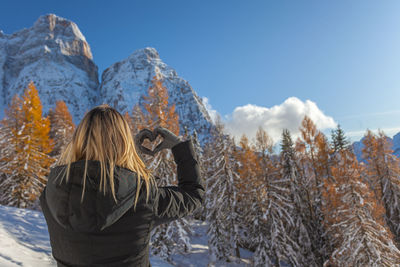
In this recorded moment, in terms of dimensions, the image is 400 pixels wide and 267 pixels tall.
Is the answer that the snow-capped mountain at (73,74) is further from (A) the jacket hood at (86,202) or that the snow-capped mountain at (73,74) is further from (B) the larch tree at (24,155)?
(A) the jacket hood at (86,202)

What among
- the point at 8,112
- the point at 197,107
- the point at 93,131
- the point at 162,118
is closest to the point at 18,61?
the point at 197,107

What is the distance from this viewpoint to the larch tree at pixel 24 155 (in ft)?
56.1

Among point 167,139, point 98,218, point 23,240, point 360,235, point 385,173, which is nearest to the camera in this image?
point 98,218

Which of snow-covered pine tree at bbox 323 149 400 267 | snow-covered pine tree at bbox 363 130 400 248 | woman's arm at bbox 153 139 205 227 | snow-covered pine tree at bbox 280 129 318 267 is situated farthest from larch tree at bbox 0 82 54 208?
snow-covered pine tree at bbox 363 130 400 248

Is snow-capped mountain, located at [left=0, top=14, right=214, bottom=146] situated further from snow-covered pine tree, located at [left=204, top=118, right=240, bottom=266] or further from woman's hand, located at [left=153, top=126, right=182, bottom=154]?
woman's hand, located at [left=153, top=126, right=182, bottom=154]

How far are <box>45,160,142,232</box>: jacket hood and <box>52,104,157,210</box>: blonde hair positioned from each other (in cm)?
8

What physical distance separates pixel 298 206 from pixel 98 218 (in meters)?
22.4

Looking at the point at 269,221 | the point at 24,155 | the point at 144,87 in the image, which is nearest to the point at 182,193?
the point at 269,221

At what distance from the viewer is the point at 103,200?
47.1 inches

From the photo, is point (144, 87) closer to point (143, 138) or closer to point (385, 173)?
point (385, 173)

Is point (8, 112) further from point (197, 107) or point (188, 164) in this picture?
point (197, 107)

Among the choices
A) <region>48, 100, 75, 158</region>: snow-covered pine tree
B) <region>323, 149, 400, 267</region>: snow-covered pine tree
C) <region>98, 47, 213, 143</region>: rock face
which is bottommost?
<region>323, 149, 400, 267</region>: snow-covered pine tree

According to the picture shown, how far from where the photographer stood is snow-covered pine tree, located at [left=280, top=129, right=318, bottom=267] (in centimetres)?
1909

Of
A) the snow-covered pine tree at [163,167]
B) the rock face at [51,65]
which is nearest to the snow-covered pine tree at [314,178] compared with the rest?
the snow-covered pine tree at [163,167]
